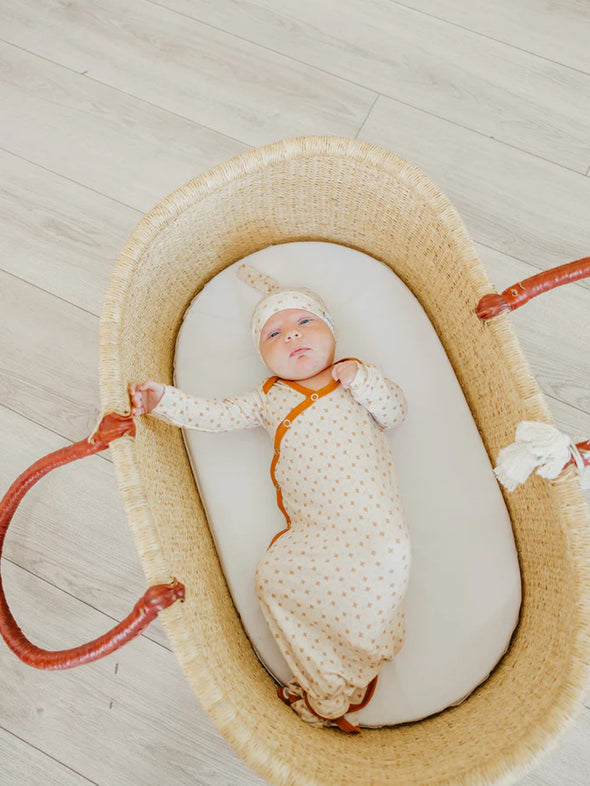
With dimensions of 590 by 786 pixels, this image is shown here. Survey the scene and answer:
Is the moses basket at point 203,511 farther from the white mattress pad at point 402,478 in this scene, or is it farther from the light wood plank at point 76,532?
the light wood plank at point 76,532

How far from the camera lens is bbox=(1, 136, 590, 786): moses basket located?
2.45 ft

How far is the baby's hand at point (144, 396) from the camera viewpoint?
88cm

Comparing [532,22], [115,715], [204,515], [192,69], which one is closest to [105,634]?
[204,515]

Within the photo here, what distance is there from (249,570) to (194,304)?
484 millimetres

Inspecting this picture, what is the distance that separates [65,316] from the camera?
129 centimetres

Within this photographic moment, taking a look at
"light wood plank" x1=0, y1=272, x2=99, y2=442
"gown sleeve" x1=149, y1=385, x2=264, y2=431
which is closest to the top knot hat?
"gown sleeve" x1=149, y1=385, x2=264, y2=431

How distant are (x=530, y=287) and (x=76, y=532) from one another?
0.89 metres

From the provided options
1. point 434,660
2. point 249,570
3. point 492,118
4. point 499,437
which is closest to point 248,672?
point 249,570

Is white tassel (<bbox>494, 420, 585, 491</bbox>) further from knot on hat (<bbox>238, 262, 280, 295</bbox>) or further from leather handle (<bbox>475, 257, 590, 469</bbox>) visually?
knot on hat (<bbox>238, 262, 280, 295</bbox>)

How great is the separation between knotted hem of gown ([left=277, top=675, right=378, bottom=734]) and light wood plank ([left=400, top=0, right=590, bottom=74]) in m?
1.40

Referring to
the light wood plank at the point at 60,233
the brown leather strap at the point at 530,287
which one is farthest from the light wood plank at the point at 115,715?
the brown leather strap at the point at 530,287

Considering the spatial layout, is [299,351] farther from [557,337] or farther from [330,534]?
[557,337]

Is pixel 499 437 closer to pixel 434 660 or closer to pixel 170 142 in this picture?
pixel 434 660

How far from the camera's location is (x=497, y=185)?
134 centimetres
